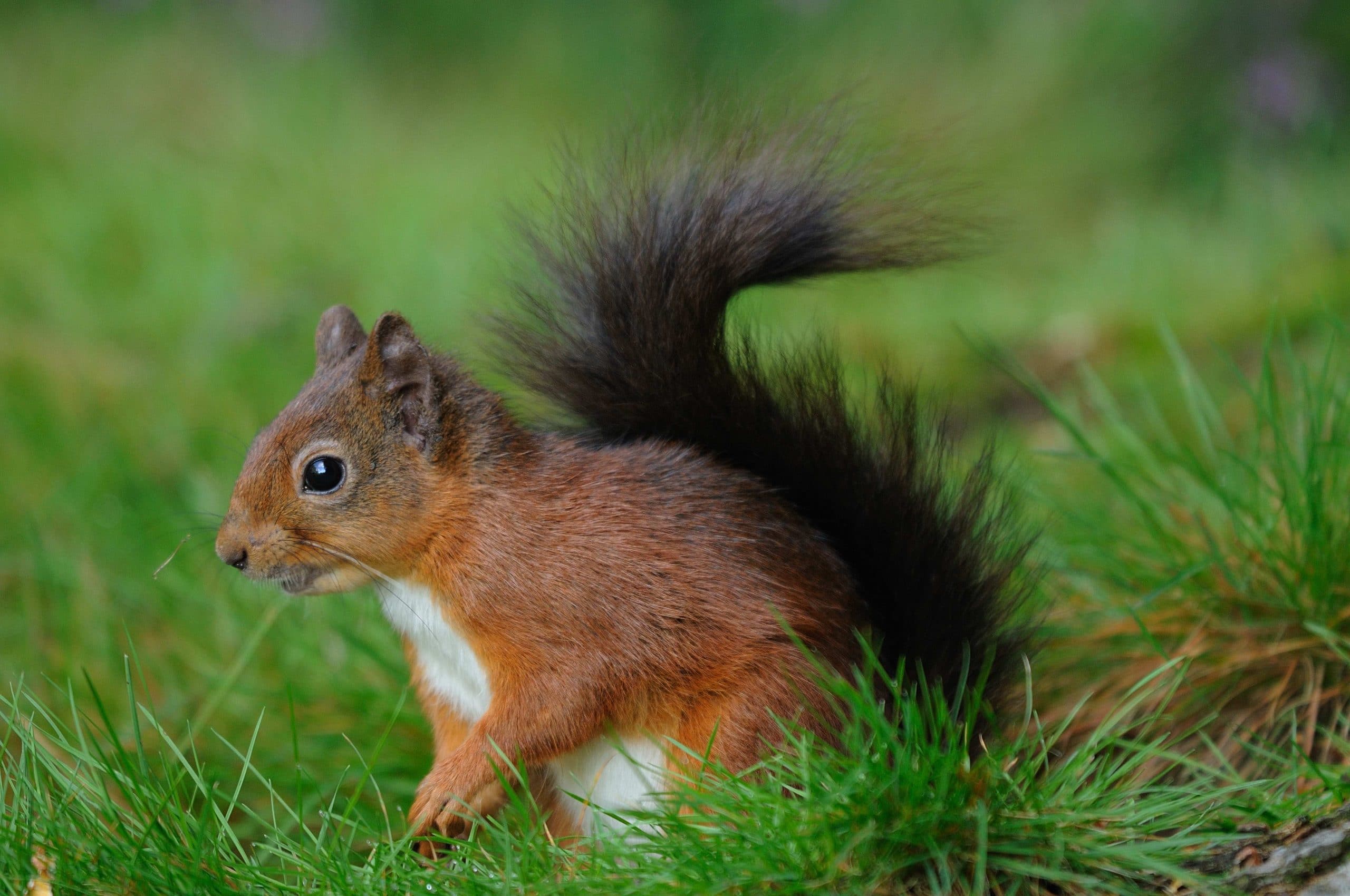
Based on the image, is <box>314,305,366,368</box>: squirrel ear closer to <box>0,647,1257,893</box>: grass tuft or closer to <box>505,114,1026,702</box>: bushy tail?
<box>505,114,1026,702</box>: bushy tail

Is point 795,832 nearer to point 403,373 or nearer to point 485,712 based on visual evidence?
point 485,712

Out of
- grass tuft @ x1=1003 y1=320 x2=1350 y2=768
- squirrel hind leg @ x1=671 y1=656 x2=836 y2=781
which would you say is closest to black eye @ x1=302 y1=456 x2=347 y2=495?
squirrel hind leg @ x1=671 y1=656 x2=836 y2=781

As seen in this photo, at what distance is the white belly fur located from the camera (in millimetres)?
1687

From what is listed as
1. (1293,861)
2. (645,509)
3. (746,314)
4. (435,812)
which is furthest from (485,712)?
(746,314)

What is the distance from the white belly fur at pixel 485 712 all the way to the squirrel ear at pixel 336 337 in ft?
1.32

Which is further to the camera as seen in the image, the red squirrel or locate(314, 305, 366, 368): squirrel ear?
locate(314, 305, 366, 368): squirrel ear

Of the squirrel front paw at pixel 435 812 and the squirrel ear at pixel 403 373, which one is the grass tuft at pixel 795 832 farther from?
the squirrel ear at pixel 403 373

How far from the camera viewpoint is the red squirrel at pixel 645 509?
5.40 feet

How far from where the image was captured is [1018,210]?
5.59m

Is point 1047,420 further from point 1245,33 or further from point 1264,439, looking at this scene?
point 1245,33

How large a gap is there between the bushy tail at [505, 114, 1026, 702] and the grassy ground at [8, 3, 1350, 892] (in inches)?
7.7

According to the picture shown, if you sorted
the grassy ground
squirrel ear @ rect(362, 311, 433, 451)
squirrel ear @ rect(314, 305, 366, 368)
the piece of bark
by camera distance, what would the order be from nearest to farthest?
1. the piece of bark
2. the grassy ground
3. squirrel ear @ rect(362, 311, 433, 451)
4. squirrel ear @ rect(314, 305, 366, 368)

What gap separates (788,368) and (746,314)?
2.02 m

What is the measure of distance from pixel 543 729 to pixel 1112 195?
197 inches
